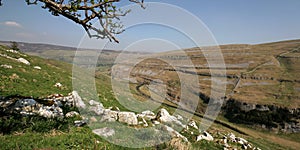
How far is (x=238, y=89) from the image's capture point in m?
118

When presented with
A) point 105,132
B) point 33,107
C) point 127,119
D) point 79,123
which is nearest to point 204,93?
point 127,119

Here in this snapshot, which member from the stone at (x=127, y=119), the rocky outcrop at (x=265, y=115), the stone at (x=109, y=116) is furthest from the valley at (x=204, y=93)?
the stone at (x=127, y=119)

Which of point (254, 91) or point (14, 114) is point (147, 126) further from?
point (254, 91)

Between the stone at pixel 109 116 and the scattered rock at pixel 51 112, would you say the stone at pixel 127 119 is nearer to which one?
the stone at pixel 109 116

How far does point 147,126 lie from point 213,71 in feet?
516

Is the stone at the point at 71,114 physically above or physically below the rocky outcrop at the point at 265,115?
above

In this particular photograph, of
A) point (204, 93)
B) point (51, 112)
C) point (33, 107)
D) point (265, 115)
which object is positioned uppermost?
point (33, 107)

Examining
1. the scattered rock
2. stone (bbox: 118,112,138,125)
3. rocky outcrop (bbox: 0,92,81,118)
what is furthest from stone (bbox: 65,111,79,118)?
stone (bbox: 118,112,138,125)

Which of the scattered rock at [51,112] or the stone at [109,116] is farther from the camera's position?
the stone at [109,116]

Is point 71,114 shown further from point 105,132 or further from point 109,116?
point 105,132

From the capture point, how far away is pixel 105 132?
12.6m

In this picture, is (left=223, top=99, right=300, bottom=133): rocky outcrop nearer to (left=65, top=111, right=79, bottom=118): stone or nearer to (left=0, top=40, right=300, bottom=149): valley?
(left=0, top=40, right=300, bottom=149): valley

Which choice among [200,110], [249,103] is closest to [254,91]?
[249,103]

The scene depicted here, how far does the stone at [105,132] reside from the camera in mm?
12195
